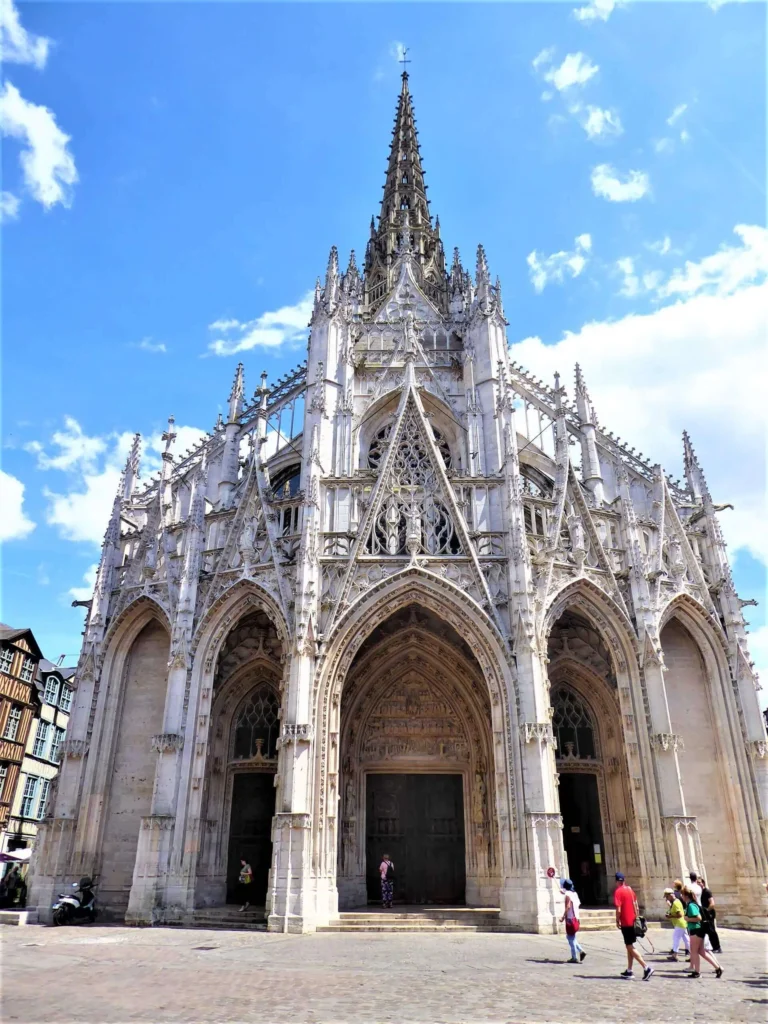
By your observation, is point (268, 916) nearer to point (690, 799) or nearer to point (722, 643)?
point (690, 799)

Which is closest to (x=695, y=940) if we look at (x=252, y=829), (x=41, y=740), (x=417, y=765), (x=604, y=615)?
(x=604, y=615)

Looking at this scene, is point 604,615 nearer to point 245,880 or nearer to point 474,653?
point 474,653

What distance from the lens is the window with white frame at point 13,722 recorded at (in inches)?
1364

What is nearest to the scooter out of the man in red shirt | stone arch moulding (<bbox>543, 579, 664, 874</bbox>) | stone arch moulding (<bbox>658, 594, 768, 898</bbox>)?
stone arch moulding (<bbox>543, 579, 664, 874</bbox>)

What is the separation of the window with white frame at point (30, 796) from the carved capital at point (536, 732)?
30.0 meters

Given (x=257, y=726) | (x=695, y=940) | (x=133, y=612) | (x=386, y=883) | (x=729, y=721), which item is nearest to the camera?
(x=695, y=940)

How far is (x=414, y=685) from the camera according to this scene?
2270cm

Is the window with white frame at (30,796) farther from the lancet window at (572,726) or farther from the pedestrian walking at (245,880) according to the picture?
the lancet window at (572,726)

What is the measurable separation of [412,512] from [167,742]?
919 centimetres

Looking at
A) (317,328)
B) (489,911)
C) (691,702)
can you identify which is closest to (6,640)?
(317,328)

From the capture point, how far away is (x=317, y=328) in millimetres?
26406

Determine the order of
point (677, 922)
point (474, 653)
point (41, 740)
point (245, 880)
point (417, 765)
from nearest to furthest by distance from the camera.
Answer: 1. point (677, 922)
2. point (474, 653)
3. point (245, 880)
4. point (417, 765)
5. point (41, 740)

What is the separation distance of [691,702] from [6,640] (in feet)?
99.5

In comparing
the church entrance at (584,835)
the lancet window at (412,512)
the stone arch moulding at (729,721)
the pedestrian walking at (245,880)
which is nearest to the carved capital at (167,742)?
the pedestrian walking at (245,880)
